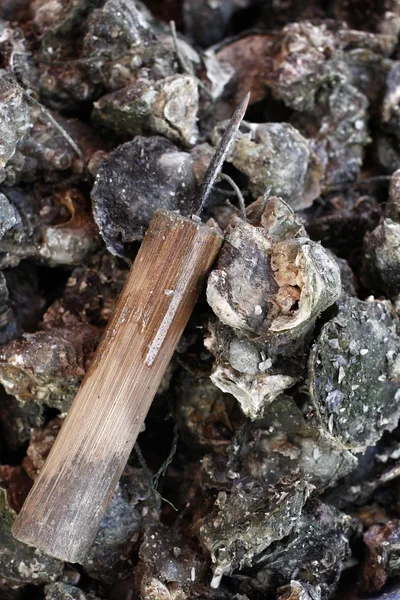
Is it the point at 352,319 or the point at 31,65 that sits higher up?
the point at 31,65

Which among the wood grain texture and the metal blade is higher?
the metal blade

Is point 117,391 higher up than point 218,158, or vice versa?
point 218,158

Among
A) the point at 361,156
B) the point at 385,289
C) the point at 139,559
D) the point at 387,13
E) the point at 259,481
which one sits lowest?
the point at 139,559

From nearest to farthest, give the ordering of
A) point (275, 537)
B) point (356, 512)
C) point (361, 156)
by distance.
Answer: point (275, 537), point (356, 512), point (361, 156)

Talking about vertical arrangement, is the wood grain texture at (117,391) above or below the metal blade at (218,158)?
below

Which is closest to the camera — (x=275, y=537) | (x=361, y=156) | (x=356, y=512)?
(x=275, y=537)

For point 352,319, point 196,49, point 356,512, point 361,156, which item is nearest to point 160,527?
point 356,512

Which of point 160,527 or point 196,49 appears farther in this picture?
point 196,49

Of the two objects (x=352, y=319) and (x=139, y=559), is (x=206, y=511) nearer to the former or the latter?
(x=139, y=559)
